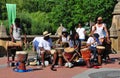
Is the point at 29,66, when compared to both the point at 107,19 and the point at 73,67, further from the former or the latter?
the point at 107,19

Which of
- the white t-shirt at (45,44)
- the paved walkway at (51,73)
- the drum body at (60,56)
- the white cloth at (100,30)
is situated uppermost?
the white cloth at (100,30)

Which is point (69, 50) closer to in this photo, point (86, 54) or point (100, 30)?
point (86, 54)

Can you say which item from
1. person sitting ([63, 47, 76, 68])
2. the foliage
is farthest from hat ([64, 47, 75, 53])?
the foliage

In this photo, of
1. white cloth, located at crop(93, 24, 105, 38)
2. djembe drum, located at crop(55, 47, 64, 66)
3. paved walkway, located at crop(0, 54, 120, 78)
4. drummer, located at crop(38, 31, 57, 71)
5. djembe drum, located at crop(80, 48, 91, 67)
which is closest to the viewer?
paved walkway, located at crop(0, 54, 120, 78)

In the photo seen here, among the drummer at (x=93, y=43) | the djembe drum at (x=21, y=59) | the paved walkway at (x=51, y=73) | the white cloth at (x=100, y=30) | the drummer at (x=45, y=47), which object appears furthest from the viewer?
the white cloth at (x=100, y=30)

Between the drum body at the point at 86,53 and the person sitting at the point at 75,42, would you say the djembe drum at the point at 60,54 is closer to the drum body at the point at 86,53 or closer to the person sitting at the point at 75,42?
the person sitting at the point at 75,42

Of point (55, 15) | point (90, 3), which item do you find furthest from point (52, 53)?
point (55, 15)

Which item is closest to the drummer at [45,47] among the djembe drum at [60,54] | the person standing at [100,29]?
the djembe drum at [60,54]

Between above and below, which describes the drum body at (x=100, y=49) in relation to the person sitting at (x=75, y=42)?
below

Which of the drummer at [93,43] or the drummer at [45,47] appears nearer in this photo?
the drummer at [45,47]

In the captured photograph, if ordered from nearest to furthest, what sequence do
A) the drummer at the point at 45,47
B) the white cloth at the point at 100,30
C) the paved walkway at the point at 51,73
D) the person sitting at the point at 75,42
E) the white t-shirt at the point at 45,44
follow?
the paved walkway at the point at 51,73 → the drummer at the point at 45,47 → the white t-shirt at the point at 45,44 → the person sitting at the point at 75,42 → the white cloth at the point at 100,30

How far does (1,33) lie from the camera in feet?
69.2

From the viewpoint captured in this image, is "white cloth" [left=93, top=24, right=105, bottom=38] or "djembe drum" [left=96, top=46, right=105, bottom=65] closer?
"djembe drum" [left=96, top=46, right=105, bottom=65]

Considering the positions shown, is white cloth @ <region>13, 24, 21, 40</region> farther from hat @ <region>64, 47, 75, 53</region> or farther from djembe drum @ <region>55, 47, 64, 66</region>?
hat @ <region>64, 47, 75, 53</region>
